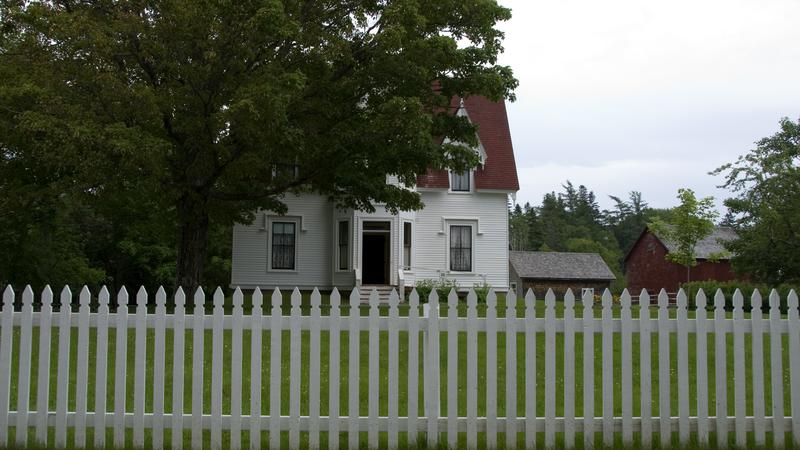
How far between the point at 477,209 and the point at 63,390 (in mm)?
26192

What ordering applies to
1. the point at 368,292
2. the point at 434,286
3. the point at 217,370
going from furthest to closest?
the point at 434,286
the point at 368,292
the point at 217,370

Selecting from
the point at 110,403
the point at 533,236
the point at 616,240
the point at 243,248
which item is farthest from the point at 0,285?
the point at 616,240

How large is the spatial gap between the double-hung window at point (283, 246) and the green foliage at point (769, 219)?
20.5 metres

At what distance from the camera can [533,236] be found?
10450cm

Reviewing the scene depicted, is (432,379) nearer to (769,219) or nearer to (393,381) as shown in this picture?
(393,381)

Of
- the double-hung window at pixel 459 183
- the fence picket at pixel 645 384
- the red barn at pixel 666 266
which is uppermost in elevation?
the double-hung window at pixel 459 183

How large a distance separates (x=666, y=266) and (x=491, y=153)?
3030 cm

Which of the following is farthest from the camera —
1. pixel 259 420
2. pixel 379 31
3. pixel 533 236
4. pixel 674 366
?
pixel 533 236

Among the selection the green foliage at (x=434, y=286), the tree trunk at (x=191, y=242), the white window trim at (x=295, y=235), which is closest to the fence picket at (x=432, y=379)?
the tree trunk at (x=191, y=242)

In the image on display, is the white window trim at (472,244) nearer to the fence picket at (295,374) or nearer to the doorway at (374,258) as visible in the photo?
the doorway at (374,258)

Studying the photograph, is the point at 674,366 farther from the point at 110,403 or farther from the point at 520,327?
the point at 110,403

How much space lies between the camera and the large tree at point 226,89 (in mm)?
17797

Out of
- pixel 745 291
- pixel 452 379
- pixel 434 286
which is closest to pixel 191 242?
pixel 434 286

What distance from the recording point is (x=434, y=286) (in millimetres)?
31453
